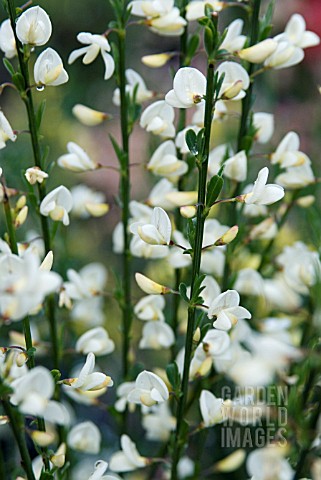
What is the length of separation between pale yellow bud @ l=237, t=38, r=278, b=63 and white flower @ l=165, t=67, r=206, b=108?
0.05 metres

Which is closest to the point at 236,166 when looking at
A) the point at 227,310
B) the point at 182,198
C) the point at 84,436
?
the point at 182,198

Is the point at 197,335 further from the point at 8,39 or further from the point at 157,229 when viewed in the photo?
the point at 8,39

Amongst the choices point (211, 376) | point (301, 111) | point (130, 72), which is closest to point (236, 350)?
point (211, 376)

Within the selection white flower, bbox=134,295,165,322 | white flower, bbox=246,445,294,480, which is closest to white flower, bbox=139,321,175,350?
white flower, bbox=134,295,165,322

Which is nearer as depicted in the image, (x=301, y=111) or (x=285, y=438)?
(x=285, y=438)

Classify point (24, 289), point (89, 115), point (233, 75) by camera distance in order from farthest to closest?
point (89, 115)
point (233, 75)
point (24, 289)

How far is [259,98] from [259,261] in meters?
0.89

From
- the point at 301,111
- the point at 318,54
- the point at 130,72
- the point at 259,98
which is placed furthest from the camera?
the point at 318,54

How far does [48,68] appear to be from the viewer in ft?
1.64

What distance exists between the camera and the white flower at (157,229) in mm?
461

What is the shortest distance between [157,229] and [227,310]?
7 centimetres

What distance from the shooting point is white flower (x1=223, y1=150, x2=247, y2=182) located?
1.85 ft

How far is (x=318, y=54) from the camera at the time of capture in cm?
180

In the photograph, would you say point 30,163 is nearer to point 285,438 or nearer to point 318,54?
point 285,438
